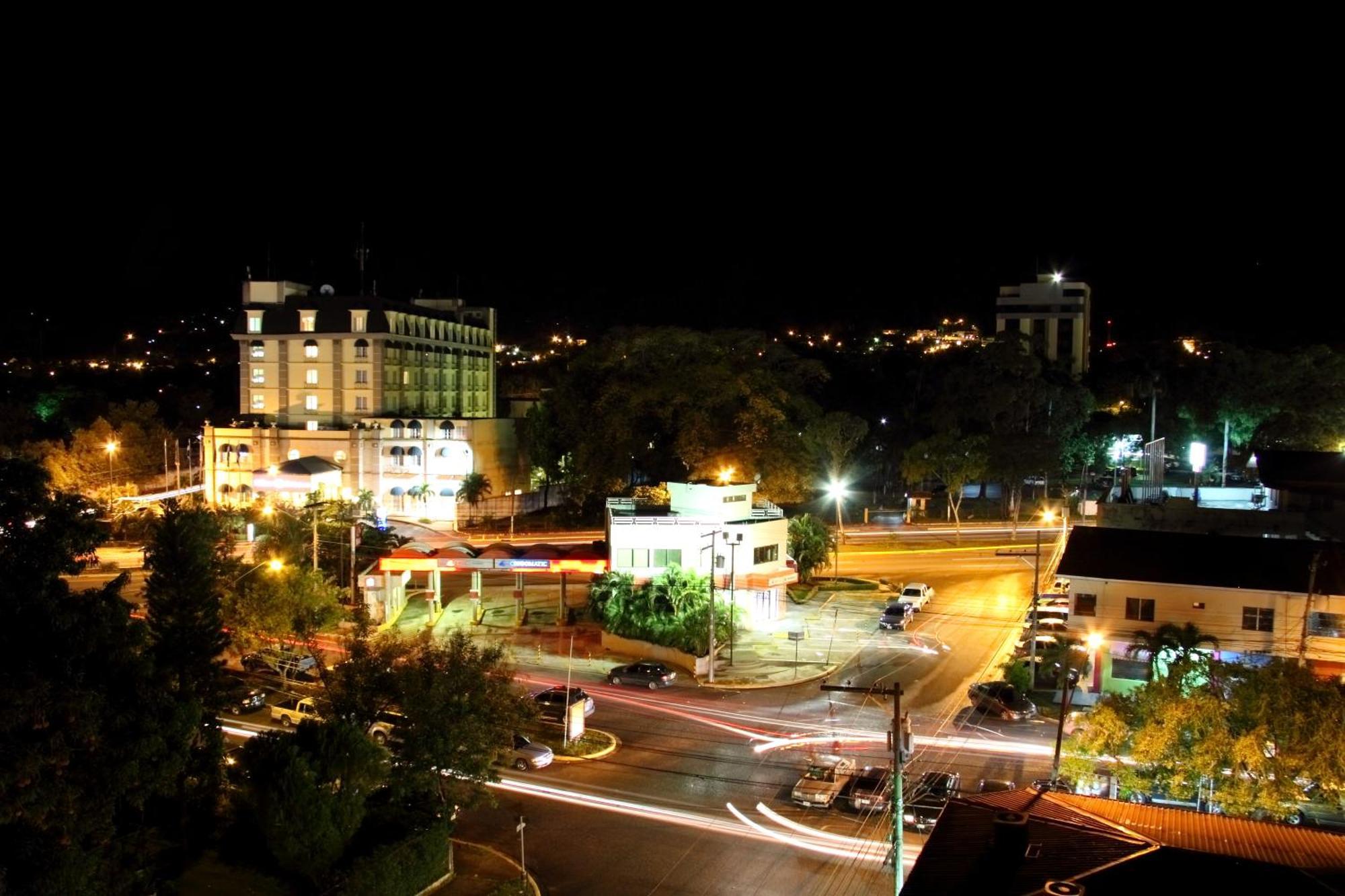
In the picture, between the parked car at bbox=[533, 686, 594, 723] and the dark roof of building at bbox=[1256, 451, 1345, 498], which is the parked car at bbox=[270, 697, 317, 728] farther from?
the dark roof of building at bbox=[1256, 451, 1345, 498]

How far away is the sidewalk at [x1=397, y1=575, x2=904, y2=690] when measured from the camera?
32969 mm

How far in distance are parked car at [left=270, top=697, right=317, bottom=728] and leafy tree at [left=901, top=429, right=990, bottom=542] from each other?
124 ft

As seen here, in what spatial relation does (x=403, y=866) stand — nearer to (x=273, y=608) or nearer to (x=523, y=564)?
(x=273, y=608)

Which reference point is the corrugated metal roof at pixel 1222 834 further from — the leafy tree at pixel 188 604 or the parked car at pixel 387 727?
the leafy tree at pixel 188 604

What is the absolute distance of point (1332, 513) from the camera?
4175 centimetres

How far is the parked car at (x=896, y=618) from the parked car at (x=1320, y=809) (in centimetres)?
1686

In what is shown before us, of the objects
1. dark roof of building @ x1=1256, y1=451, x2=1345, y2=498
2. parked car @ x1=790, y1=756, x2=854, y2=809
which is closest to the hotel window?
parked car @ x1=790, y1=756, x2=854, y2=809

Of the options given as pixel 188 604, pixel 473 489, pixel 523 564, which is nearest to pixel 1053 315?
pixel 473 489

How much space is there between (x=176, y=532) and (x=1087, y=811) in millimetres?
20314

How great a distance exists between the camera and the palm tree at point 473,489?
205ft

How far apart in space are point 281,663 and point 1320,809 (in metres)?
27.6

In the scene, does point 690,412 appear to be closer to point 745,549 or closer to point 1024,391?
point 745,549

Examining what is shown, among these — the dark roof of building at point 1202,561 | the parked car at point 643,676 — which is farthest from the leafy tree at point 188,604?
the dark roof of building at point 1202,561

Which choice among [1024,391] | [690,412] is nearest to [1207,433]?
[1024,391]
